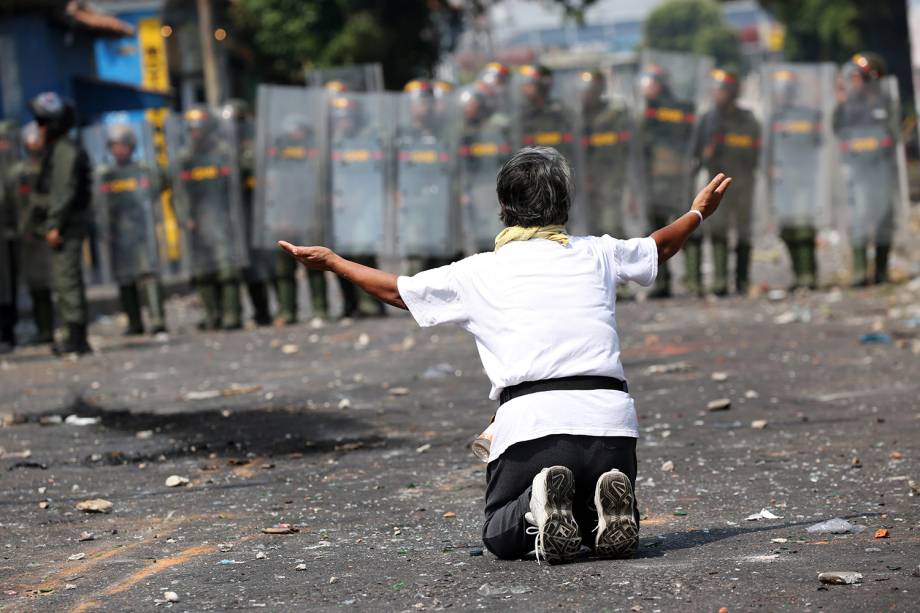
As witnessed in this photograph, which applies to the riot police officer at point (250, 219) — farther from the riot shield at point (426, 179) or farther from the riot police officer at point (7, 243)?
the riot police officer at point (7, 243)

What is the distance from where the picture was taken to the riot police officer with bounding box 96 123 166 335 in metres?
16.1

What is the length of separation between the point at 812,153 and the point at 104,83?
15359mm

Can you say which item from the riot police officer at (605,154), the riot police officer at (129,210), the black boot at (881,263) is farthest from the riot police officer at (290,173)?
the black boot at (881,263)

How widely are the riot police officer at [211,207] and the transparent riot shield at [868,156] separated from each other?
5767mm

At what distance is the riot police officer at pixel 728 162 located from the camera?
1595 centimetres

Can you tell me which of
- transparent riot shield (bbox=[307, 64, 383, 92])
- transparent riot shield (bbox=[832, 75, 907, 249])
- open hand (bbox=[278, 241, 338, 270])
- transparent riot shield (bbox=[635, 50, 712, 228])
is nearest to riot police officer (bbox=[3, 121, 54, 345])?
transparent riot shield (bbox=[307, 64, 383, 92])

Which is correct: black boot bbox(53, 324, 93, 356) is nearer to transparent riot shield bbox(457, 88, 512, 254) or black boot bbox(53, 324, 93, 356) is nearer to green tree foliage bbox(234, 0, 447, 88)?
transparent riot shield bbox(457, 88, 512, 254)

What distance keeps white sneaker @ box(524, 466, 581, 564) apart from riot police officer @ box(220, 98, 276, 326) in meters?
11.2

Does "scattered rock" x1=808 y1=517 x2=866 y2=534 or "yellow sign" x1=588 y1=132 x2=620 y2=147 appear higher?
"yellow sign" x1=588 y1=132 x2=620 y2=147

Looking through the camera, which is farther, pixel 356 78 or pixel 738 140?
pixel 356 78

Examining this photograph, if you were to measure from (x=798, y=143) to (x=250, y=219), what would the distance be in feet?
17.4

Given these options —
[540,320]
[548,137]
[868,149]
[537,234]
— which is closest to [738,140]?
[868,149]

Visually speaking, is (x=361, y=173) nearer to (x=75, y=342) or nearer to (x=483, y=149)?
(x=483, y=149)

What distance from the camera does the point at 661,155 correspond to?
16125 millimetres
